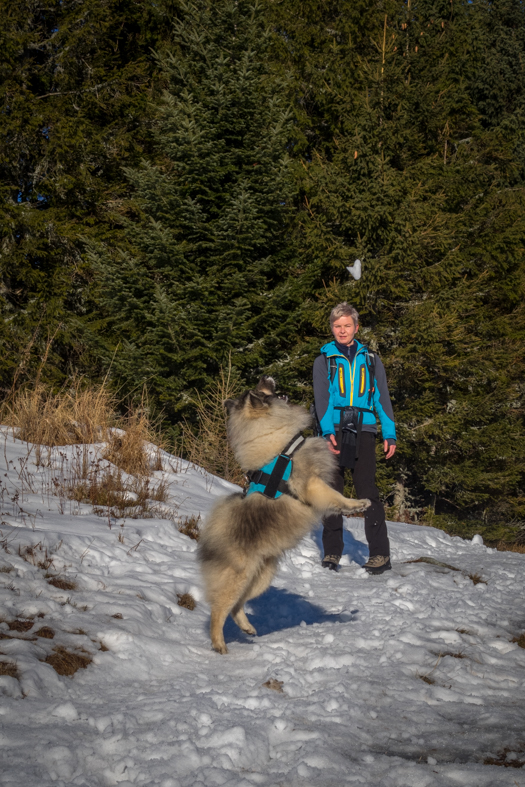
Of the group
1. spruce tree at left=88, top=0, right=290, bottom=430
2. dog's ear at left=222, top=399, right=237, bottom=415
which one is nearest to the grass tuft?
dog's ear at left=222, top=399, right=237, bottom=415

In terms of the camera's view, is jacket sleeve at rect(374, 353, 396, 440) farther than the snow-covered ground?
Yes

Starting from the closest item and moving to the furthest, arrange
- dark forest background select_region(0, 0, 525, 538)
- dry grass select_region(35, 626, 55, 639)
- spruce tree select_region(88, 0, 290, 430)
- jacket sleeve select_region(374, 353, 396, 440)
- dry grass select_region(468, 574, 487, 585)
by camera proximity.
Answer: dry grass select_region(35, 626, 55, 639), dry grass select_region(468, 574, 487, 585), jacket sleeve select_region(374, 353, 396, 440), spruce tree select_region(88, 0, 290, 430), dark forest background select_region(0, 0, 525, 538)

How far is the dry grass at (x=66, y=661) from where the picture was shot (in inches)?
98.5

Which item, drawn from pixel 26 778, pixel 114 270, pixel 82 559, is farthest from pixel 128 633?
pixel 114 270

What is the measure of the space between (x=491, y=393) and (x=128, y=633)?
43.2 ft

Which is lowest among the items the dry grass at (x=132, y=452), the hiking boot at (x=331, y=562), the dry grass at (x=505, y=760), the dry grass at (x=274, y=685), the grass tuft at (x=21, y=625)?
the hiking boot at (x=331, y=562)

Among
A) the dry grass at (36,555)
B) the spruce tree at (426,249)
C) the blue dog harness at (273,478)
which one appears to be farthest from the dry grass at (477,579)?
the spruce tree at (426,249)

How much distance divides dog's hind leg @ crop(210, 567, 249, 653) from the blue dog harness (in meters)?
0.51

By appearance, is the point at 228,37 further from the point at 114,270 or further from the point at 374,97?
the point at 114,270

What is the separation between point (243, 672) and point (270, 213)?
11.1m

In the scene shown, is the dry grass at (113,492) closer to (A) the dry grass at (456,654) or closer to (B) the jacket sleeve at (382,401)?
(B) the jacket sleeve at (382,401)

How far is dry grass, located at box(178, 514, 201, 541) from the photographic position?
521 centimetres

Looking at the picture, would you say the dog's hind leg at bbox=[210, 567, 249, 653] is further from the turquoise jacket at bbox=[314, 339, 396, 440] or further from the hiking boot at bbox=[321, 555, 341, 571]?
the hiking boot at bbox=[321, 555, 341, 571]

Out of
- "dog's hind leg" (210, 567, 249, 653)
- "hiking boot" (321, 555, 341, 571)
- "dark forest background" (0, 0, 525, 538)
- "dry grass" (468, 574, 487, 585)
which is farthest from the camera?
"dark forest background" (0, 0, 525, 538)
